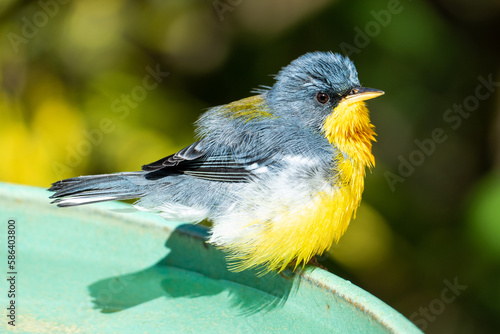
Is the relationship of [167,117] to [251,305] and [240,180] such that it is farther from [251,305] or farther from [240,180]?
[251,305]

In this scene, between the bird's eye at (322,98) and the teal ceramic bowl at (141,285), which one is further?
the bird's eye at (322,98)

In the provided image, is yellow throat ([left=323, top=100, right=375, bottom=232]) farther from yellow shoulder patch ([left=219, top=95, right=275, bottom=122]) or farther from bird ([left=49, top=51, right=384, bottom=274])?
yellow shoulder patch ([left=219, top=95, right=275, bottom=122])

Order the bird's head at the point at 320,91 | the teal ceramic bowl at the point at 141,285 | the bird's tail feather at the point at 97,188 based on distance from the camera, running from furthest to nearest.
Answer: the bird's head at the point at 320,91
the bird's tail feather at the point at 97,188
the teal ceramic bowl at the point at 141,285

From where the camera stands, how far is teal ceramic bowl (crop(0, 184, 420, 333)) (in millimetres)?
2258

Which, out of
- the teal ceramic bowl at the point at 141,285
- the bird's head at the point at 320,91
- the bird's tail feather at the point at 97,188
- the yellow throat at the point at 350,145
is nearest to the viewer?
the teal ceramic bowl at the point at 141,285

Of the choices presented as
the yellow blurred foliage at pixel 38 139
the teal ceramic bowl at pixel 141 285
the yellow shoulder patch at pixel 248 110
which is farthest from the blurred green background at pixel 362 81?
the teal ceramic bowl at pixel 141 285

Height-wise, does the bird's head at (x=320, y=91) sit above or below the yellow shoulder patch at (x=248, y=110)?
above

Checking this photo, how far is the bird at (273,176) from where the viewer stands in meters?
2.68

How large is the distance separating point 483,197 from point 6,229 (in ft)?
8.95

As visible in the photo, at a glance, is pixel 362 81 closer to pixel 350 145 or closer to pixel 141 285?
pixel 350 145

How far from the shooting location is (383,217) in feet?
13.7

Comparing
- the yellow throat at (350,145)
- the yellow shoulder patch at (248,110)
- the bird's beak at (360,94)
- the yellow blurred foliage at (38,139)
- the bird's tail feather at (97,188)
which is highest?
the bird's beak at (360,94)

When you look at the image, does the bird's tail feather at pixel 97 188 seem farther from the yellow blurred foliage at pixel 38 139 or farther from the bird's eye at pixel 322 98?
the yellow blurred foliage at pixel 38 139

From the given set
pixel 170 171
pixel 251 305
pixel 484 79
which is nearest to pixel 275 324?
pixel 251 305
